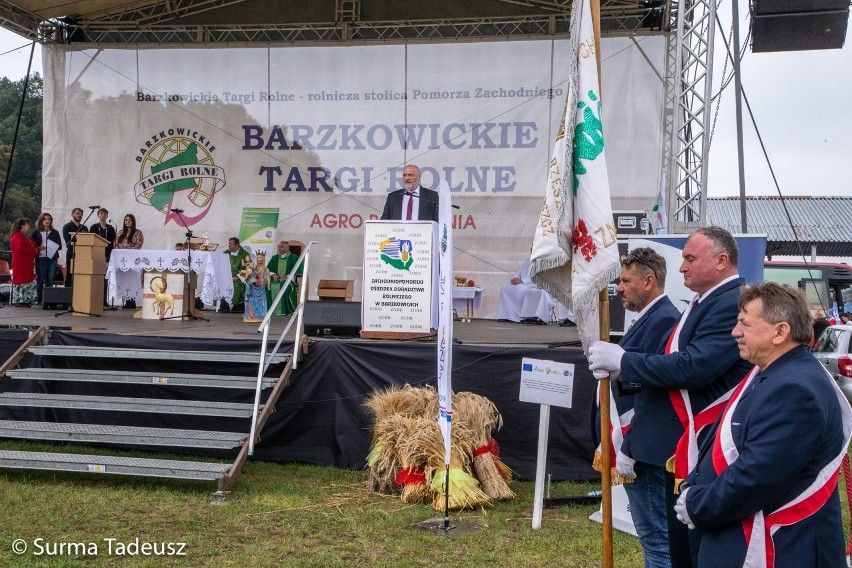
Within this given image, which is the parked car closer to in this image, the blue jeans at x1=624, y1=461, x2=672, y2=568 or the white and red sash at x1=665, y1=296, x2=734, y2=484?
the blue jeans at x1=624, y1=461, x2=672, y2=568

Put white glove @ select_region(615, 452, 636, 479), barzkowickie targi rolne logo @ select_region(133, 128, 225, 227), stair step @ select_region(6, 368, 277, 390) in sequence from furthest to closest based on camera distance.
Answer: barzkowickie targi rolne logo @ select_region(133, 128, 225, 227), stair step @ select_region(6, 368, 277, 390), white glove @ select_region(615, 452, 636, 479)

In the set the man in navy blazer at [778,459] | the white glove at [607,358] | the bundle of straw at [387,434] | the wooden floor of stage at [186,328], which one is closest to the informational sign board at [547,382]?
the bundle of straw at [387,434]

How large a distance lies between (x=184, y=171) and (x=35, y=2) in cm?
338

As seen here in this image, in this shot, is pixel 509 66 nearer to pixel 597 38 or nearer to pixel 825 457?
pixel 597 38

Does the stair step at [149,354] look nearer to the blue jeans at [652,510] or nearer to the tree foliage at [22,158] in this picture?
the blue jeans at [652,510]

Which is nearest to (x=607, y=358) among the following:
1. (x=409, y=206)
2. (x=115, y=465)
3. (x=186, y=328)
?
(x=115, y=465)

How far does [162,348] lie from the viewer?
7461 millimetres

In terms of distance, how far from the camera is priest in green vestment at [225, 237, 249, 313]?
13.5 meters

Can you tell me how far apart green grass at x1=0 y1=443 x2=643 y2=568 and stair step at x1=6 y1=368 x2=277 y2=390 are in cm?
77

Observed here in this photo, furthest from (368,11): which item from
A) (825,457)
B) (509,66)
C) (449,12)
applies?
(825,457)

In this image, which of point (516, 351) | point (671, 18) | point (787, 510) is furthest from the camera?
point (671, 18)

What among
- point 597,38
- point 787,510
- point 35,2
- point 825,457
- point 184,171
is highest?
point 35,2

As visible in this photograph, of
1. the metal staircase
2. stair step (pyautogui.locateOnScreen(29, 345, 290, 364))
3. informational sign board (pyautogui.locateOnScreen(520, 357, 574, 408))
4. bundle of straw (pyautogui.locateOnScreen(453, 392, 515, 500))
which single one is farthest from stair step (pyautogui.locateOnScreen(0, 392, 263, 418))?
informational sign board (pyautogui.locateOnScreen(520, 357, 574, 408))

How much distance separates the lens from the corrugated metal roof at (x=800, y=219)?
33.2 meters
